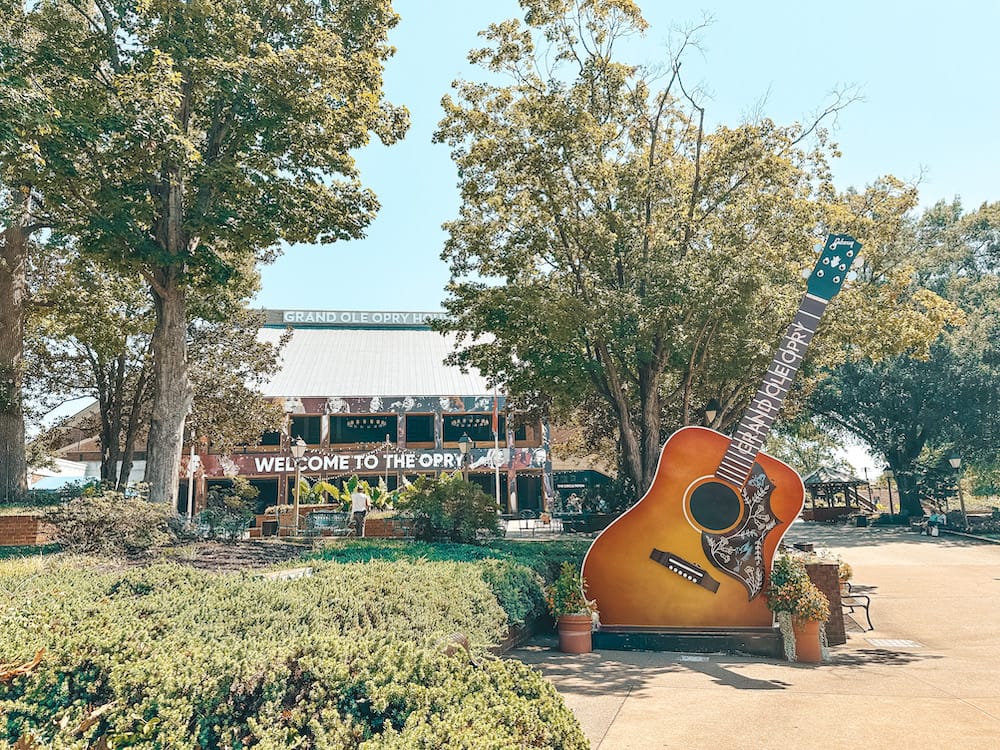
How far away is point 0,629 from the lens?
4621 millimetres

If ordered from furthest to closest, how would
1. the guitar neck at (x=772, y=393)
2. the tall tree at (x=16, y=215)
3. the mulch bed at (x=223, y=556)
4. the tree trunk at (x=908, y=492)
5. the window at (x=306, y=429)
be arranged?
the window at (x=306, y=429) < the tree trunk at (x=908, y=492) < the tall tree at (x=16, y=215) < the guitar neck at (x=772, y=393) < the mulch bed at (x=223, y=556)

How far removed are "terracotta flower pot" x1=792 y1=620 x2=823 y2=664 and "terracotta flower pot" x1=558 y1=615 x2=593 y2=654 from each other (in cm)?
266

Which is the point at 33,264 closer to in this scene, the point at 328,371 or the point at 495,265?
the point at 495,265

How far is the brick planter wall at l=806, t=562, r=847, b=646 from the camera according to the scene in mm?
9773

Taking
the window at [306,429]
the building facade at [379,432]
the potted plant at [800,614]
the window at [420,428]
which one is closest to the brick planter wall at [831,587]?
the potted plant at [800,614]

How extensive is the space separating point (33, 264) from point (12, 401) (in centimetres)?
614

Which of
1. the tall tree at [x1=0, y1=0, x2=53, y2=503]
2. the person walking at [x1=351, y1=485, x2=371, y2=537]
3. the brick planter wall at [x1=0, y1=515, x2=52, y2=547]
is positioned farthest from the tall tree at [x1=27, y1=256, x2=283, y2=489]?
the brick planter wall at [x1=0, y1=515, x2=52, y2=547]

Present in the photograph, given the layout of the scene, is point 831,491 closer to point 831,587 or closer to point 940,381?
point 940,381

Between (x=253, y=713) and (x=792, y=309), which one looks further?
(x=792, y=309)

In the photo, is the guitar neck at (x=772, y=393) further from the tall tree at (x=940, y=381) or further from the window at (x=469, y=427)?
the window at (x=469, y=427)

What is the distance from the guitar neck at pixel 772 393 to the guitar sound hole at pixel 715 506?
0.82 feet

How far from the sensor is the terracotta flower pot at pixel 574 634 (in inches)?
362

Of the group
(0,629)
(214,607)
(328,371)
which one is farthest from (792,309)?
(328,371)

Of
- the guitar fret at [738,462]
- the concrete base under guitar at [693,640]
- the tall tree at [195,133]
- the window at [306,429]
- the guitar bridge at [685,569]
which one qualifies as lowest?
the concrete base under guitar at [693,640]
